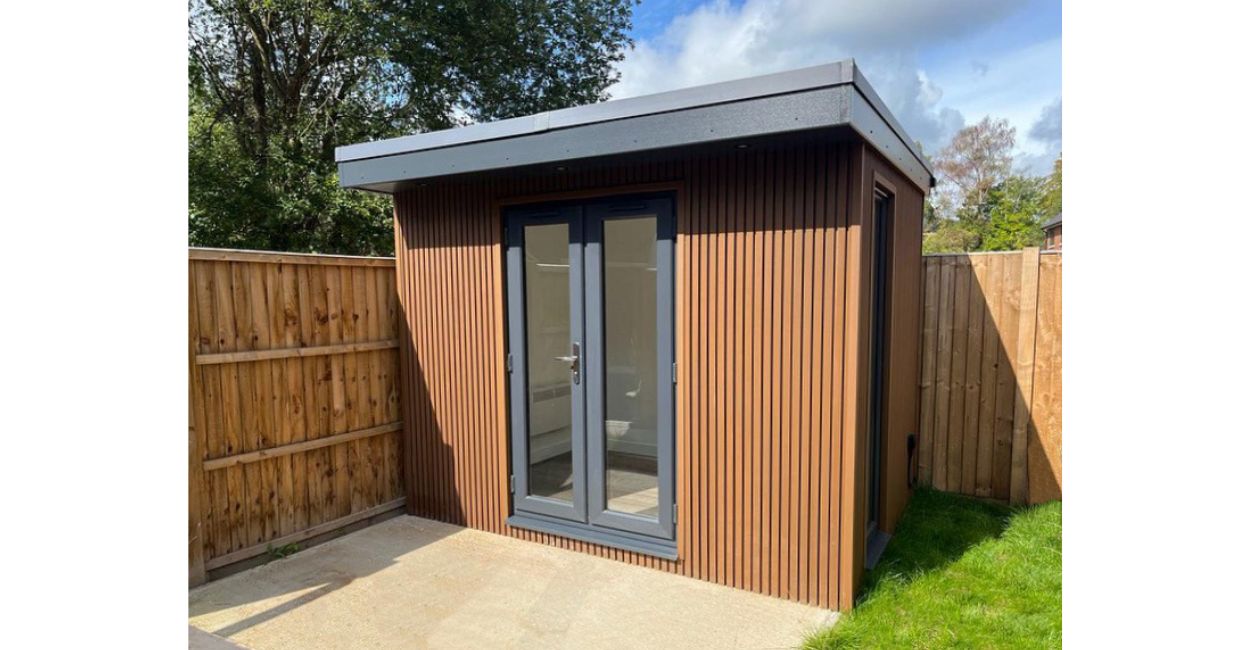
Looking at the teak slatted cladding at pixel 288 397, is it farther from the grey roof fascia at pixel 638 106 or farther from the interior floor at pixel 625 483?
the interior floor at pixel 625 483

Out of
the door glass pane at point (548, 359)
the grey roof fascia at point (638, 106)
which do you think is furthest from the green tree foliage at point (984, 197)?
the grey roof fascia at point (638, 106)

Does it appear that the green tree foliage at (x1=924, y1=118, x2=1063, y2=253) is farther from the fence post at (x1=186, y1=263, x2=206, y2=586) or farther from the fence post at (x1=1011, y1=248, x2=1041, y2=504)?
the fence post at (x1=186, y1=263, x2=206, y2=586)

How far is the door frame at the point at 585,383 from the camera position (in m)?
3.21

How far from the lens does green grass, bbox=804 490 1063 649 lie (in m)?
2.56

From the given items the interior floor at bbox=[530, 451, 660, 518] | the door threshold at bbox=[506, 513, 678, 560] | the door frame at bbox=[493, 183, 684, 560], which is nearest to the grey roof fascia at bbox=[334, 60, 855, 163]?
the door frame at bbox=[493, 183, 684, 560]

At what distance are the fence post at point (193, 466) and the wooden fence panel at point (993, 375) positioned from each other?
14.9ft

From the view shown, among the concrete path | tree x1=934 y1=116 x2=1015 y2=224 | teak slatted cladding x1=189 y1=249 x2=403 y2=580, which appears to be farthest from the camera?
tree x1=934 y1=116 x2=1015 y2=224

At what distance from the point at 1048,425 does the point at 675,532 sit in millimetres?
2687

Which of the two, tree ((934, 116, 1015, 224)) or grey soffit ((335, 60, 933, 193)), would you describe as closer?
grey soffit ((335, 60, 933, 193))

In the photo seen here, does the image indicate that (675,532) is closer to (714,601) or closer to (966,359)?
(714,601)

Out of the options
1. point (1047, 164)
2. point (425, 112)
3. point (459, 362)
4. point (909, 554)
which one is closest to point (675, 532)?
point (909, 554)

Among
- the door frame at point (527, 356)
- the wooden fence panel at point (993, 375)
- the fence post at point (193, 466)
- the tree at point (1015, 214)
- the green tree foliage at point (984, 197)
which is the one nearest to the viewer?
the fence post at point (193, 466)

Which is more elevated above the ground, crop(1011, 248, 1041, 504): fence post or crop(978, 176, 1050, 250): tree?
crop(978, 176, 1050, 250): tree
